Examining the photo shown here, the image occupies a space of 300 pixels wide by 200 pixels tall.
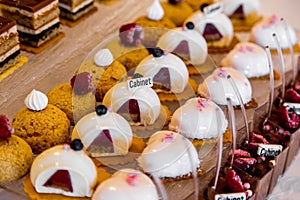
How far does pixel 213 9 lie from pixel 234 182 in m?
1.47

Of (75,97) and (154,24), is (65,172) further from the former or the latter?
(154,24)

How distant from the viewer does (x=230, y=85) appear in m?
3.82

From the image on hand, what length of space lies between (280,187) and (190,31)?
1.11 meters

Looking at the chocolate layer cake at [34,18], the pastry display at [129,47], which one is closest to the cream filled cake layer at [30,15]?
the chocolate layer cake at [34,18]

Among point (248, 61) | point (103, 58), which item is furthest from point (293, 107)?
point (103, 58)

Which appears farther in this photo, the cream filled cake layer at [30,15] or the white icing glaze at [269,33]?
the white icing glaze at [269,33]

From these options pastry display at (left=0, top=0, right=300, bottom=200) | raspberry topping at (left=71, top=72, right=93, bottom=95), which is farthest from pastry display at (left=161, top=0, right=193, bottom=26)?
raspberry topping at (left=71, top=72, right=93, bottom=95)

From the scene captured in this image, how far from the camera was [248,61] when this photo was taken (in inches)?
162

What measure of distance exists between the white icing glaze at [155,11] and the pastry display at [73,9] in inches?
21.1

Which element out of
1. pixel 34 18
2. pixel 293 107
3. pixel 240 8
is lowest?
pixel 293 107

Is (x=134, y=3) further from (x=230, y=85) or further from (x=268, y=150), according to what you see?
(x=268, y=150)

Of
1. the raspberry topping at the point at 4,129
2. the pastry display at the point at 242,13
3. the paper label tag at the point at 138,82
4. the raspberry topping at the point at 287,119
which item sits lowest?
the raspberry topping at the point at 287,119

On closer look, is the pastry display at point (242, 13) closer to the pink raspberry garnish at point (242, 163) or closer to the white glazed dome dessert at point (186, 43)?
the white glazed dome dessert at point (186, 43)

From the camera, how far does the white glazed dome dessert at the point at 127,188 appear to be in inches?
118
